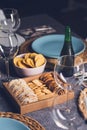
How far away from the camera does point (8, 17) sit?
1.36 m

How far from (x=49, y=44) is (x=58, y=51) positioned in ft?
0.27

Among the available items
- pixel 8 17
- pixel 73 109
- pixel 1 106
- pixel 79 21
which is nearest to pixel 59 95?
pixel 73 109

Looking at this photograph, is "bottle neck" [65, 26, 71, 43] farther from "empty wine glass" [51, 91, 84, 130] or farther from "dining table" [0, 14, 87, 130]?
"empty wine glass" [51, 91, 84, 130]

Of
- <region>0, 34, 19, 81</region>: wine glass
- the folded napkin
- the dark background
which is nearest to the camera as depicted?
<region>0, 34, 19, 81</region>: wine glass

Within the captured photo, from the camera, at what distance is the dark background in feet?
10.2

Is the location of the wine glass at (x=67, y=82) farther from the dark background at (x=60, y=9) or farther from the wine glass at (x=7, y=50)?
the dark background at (x=60, y=9)

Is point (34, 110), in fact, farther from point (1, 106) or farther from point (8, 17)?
point (8, 17)

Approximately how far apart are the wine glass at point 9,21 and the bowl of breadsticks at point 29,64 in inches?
5.8

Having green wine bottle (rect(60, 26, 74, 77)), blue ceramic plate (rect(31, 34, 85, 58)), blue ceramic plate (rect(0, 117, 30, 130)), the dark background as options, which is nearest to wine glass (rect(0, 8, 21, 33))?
blue ceramic plate (rect(31, 34, 85, 58))

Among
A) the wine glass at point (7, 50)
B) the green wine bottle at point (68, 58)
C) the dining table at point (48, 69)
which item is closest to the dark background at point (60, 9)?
the dining table at point (48, 69)

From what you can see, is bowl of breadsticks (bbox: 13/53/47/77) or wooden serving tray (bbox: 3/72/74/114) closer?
wooden serving tray (bbox: 3/72/74/114)

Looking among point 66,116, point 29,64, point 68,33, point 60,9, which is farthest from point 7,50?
point 60,9

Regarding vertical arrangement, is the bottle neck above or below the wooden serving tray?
above

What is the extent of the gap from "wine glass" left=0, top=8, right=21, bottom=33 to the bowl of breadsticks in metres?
0.15
